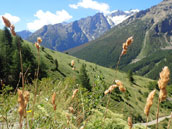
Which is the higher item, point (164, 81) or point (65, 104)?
point (164, 81)

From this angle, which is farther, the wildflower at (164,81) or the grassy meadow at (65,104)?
the grassy meadow at (65,104)

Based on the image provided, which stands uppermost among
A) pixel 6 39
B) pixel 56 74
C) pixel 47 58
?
pixel 6 39

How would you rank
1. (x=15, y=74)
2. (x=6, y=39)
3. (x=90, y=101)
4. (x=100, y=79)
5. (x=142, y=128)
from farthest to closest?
(x=6, y=39), (x=15, y=74), (x=100, y=79), (x=90, y=101), (x=142, y=128)

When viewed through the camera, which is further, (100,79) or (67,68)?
(67,68)

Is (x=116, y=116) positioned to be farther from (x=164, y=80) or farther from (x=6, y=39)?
(x=6, y=39)

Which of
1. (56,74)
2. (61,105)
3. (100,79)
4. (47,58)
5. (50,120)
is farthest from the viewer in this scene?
(47,58)

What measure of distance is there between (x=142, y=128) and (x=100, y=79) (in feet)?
5.98

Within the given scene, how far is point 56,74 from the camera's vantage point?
37469mm

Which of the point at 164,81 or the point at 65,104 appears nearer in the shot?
the point at 164,81

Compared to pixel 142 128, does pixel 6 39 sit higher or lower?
higher

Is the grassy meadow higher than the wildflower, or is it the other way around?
the wildflower

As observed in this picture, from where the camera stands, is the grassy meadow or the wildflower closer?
the wildflower

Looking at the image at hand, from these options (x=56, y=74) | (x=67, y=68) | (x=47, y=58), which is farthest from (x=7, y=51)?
(x=67, y=68)

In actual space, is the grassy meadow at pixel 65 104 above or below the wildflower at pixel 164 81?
below
